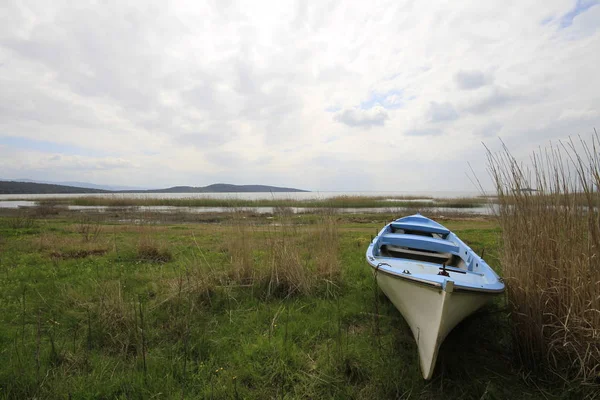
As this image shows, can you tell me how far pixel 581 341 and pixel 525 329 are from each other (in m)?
0.43

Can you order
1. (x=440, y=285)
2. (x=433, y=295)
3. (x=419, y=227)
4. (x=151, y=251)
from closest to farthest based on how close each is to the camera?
1. (x=440, y=285)
2. (x=433, y=295)
3. (x=419, y=227)
4. (x=151, y=251)

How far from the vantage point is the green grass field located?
266 centimetres

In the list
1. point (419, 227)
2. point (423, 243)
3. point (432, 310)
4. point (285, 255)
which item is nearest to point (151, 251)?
point (285, 255)

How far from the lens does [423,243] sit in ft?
16.4

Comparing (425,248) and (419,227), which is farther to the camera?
(419,227)

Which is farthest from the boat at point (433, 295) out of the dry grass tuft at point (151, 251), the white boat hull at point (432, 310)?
the dry grass tuft at point (151, 251)

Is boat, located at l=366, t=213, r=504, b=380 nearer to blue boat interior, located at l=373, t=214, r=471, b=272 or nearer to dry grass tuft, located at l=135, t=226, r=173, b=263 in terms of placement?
blue boat interior, located at l=373, t=214, r=471, b=272

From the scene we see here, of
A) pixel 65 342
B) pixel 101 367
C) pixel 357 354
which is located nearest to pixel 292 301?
pixel 357 354

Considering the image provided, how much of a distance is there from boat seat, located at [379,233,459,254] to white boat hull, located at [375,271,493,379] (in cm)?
207

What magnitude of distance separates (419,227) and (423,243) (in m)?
1.41

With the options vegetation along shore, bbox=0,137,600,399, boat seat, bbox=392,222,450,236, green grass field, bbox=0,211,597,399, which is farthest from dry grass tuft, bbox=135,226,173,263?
boat seat, bbox=392,222,450,236

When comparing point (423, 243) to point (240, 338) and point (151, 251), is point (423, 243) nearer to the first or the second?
point (240, 338)

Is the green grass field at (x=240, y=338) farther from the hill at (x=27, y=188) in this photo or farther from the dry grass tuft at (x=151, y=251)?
the hill at (x=27, y=188)

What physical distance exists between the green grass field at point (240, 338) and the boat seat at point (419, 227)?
→ 4.82ft
